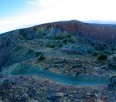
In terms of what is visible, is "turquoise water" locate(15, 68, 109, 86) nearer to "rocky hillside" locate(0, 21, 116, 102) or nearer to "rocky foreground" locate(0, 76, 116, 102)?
"rocky hillside" locate(0, 21, 116, 102)

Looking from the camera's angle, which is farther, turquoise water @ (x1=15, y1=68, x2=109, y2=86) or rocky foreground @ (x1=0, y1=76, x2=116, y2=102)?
turquoise water @ (x1=15, y1=68, x2=109, y2=86)

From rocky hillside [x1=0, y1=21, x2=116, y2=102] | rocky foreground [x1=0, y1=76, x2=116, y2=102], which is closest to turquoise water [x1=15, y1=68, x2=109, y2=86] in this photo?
rocky hillside [x1=0, y1=21, x2=116, y2=102]

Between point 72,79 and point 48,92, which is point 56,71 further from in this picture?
point 48,92

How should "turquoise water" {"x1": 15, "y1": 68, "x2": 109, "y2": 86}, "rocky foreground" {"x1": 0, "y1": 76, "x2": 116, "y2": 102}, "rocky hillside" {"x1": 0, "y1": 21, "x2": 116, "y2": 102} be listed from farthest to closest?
"turquoise water" {"x1": 15, "y1": 68, "x2": 109, "y2": 86} < "rocky hillside" {"x1": 0, "y1": 21, "x2": 116, "y2": 102} < "rocky foreground" {"x1": 0, "y1": 76, "x2": 116, "y2": 102}

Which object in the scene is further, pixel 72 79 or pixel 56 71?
pixel 56 71

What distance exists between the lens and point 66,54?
51406 mm

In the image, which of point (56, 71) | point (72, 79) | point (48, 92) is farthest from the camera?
point (56, 71)

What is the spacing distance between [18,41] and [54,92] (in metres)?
49.8

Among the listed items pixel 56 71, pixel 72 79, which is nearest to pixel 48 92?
pixel 72 79

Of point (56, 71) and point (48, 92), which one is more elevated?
point (56, 71)

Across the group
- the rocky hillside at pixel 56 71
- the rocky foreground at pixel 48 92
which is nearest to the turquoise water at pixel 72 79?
the rocky hillside at pixel 56 71

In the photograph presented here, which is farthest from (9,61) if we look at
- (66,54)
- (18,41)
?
(66,54)

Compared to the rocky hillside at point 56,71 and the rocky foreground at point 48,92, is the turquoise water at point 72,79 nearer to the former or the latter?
the rocky hillside at point 56,71

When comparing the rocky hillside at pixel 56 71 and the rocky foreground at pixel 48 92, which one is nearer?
the rocky foreground at pixel 48 92
